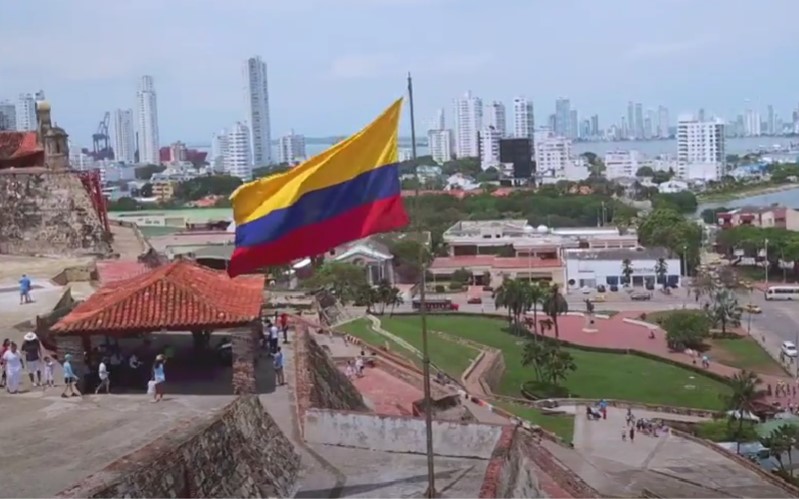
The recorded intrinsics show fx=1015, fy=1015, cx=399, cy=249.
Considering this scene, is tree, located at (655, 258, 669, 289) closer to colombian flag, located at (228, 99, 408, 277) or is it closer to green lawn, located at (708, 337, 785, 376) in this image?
green lawn, located at (708, 337, 785, 376)

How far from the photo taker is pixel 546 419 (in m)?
26.2

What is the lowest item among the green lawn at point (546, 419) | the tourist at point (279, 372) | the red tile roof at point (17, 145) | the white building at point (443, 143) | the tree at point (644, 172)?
the green lawn at point (546, 419)

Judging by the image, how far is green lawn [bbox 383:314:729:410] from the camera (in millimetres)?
31531

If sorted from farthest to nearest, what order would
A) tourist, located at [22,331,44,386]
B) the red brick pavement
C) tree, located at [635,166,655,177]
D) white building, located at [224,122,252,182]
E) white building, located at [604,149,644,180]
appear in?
white building, located at [224,122,252,182]
white building, located at [604,149,644,180]
tree, located at [635,166,655,177]
the red brick pavement
tourist, located at [22,331,44,386]

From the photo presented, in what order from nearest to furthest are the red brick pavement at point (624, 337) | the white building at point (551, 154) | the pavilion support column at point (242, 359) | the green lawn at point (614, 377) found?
the pavilion support column at point (242, 359) → the green lawn at point (614, 377) → the red brick pavement at point (624, 337) → the white building at point (551, 154)

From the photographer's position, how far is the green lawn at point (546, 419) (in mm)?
24641

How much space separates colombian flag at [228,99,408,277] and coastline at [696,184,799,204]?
11732 centimetres

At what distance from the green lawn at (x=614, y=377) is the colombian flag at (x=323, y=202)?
2404 cm

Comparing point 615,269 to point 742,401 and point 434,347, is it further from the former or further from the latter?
point 742,401

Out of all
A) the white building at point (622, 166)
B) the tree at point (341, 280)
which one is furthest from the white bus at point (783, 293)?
the white building at point (622, 166)

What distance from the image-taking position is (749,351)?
39500mm

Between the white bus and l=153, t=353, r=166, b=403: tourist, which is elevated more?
l=153, t=353, r=166, b=403: tourist

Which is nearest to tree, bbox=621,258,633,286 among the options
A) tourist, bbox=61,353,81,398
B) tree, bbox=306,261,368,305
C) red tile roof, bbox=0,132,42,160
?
tree, bbox=306,261,368,305

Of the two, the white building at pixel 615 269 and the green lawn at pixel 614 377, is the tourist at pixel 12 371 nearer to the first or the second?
the green lawn at pixel 614 377
